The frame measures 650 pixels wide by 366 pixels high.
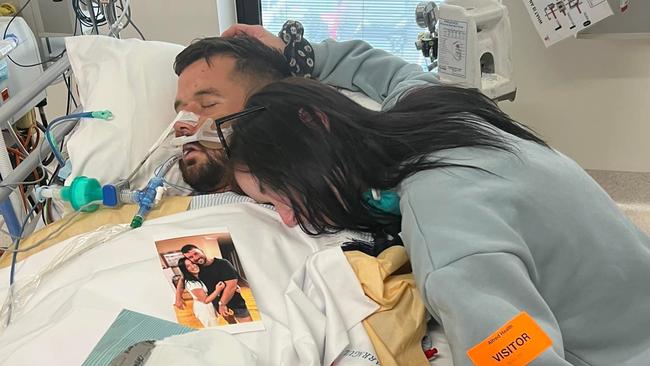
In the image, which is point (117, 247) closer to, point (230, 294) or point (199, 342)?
point (230, 294)

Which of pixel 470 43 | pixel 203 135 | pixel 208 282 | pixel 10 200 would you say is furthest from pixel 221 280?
pixel 470 43

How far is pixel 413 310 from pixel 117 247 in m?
0.57

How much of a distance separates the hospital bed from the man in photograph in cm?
3

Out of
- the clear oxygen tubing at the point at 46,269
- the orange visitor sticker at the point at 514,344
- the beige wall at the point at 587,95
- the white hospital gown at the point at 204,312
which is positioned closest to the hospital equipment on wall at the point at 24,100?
the clear oxygen tubing at the point at 46,269

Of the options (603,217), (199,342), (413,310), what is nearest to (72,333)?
(199,342)

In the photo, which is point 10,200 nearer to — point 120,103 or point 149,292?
point 120,103

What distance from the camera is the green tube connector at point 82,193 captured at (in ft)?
4.60

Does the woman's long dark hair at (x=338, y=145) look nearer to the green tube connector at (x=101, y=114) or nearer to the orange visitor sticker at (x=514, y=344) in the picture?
the orange visitor sticker at (x=514, y=344)

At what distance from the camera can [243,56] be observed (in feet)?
5.50

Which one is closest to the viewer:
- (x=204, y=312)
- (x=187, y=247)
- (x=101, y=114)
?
(x=204, y=312)

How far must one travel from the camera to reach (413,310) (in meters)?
1.10

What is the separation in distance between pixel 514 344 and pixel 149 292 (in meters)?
0.59

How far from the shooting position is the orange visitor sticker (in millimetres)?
872

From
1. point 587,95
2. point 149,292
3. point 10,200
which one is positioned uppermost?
point 149,292
